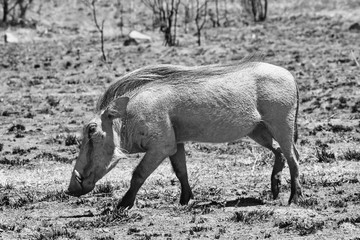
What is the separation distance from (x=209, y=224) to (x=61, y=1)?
26856 mm

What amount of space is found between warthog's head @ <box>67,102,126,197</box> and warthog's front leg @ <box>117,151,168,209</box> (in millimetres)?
174

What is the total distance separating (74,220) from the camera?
633 cm

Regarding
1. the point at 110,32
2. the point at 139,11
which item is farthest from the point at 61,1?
the point at 110,32

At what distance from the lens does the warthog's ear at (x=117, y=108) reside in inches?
254

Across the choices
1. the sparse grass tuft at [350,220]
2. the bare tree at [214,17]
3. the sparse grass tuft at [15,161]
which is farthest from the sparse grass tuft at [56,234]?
the bare tree at [214,17]

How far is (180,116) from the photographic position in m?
6.70

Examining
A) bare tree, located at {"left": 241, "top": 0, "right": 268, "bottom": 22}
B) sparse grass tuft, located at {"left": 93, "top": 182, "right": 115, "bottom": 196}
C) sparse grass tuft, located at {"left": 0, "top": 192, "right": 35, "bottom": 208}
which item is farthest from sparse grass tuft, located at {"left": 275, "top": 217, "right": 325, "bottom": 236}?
bare tree, located at {"left": 241, "top": 0, "right": 268, "bottom": 22}

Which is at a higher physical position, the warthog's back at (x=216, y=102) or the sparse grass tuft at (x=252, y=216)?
the warthog's back at (x=216, y=102)

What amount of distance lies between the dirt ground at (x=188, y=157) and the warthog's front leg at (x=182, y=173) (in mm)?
161

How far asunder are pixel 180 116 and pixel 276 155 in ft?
3.79

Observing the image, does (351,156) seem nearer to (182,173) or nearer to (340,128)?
(340,128)

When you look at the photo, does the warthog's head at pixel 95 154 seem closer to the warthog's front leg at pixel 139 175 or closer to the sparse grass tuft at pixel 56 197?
the warthog's front leg at pixel 139 175

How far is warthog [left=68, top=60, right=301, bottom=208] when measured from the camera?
6.46 metres

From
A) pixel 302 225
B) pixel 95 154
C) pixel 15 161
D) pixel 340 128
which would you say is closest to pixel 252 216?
pixel 302 225
